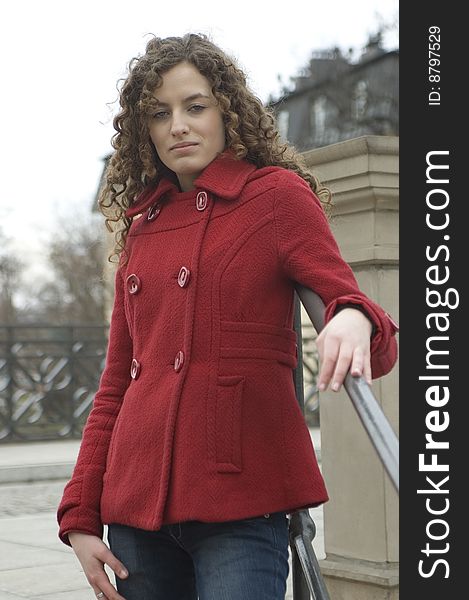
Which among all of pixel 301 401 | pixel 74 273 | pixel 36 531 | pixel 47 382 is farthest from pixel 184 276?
pixel 74 273

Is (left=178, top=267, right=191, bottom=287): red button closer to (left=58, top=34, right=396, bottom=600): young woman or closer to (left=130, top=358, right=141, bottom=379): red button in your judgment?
(left=58, top=34, right=396, bottom=600): young woman

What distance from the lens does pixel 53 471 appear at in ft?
35.2

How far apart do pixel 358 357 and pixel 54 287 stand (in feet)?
162

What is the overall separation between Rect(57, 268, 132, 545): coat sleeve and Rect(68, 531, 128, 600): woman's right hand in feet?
0.06

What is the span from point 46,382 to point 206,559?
1314 centimetres

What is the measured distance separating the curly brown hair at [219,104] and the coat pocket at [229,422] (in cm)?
45

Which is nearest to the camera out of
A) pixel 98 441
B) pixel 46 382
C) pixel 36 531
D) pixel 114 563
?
pixel 114 563

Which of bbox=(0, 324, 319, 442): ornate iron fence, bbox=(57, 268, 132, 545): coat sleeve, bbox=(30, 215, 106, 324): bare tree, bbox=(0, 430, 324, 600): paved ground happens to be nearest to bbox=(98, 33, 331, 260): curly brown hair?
bbox=(57, 268, 132, 545): coat sleeve

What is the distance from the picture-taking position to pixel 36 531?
7.21 m

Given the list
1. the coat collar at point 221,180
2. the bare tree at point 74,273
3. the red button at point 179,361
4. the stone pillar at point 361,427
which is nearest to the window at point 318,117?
the bare tree at point 74,273

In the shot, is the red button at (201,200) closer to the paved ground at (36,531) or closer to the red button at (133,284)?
the red button at (133,284)

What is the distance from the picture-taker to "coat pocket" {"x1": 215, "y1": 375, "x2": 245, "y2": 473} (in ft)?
6.77

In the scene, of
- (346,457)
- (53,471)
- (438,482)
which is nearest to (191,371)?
(438,482)

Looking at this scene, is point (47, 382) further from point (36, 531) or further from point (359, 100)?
point (359, 100)
